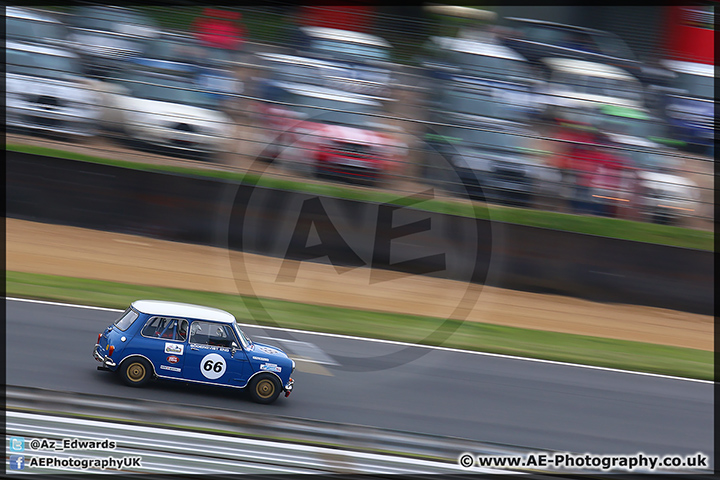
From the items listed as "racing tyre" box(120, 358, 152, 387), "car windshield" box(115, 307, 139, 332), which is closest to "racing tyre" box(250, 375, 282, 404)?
"racing tyre" box(120, 358, 152, 387)

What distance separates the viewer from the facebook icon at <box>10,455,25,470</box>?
284 centimetres

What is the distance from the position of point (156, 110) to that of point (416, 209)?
4957 mm

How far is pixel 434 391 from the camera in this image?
6.74m

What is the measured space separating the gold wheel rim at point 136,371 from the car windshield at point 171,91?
26.7 feet

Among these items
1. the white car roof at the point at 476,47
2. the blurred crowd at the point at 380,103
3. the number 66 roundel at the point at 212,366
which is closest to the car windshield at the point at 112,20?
the blurred crowd at the point at 380,103

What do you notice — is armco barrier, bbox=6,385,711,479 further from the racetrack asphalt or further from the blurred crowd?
the blurred crowd

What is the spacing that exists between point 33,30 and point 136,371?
31.7 feet

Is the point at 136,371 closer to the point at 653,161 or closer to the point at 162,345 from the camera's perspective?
the point at 162,345

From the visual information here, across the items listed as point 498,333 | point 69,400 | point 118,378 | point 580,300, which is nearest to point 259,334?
point 118,378

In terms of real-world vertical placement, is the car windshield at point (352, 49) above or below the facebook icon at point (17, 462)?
above

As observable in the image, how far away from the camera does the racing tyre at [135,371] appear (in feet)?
17.7

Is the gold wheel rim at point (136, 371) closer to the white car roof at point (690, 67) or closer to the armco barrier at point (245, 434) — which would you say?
the armco barrier at point (245, 434)

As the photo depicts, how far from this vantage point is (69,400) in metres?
3.27

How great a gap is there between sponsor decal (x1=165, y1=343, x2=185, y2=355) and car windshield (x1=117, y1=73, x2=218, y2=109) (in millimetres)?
8110
